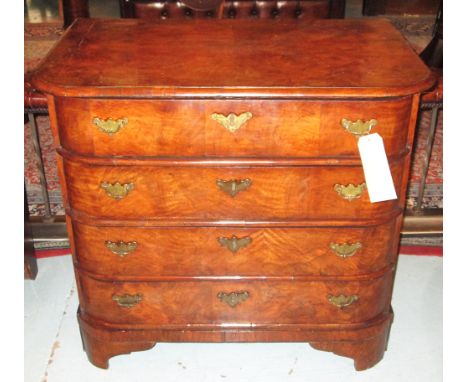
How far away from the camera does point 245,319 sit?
2.28 metres

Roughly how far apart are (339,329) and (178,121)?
3.57ft

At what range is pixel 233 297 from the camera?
2.21 meters

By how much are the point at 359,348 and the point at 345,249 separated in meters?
0.51

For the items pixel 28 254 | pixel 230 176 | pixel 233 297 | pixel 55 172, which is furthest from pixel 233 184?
pixel 55 172

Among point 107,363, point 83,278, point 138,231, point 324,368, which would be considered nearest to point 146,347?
point 107,363

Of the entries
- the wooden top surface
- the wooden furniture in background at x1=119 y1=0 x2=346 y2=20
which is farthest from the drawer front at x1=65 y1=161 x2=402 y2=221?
the wooden furniture in background at x1=119 y1=0 x2=346 y2=20

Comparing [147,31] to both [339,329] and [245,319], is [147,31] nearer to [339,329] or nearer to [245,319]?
[245,319]

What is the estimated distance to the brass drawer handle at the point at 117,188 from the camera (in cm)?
196

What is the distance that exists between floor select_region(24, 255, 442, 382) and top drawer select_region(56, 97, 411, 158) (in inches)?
40.3

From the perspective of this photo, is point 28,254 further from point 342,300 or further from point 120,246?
point 342,300

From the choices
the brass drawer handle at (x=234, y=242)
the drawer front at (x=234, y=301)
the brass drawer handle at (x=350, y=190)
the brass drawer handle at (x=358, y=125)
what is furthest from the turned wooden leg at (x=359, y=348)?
the brass drawer handle at (x=358, y=125)

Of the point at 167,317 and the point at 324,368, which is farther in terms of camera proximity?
the point at 324,368

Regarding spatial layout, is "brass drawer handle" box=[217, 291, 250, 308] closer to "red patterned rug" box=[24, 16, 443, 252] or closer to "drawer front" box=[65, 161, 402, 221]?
"drawer front" box=[65, 161, 402, 221]

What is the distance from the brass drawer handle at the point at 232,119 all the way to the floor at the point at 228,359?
1137 mm
